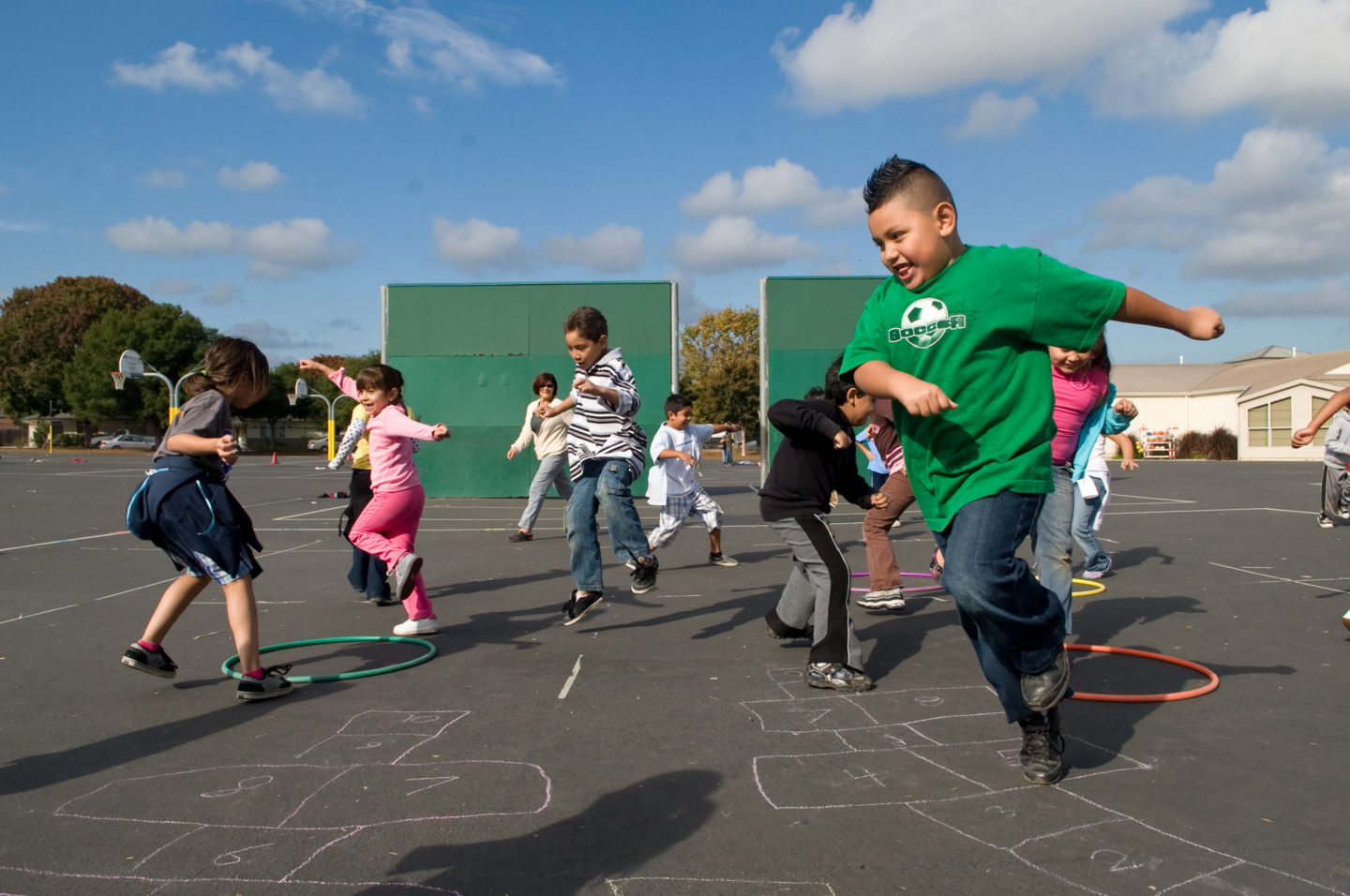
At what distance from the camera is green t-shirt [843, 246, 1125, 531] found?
11.1 ft

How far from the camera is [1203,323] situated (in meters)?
3.38

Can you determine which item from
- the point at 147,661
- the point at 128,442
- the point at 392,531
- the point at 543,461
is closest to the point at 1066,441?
the point at 392,531

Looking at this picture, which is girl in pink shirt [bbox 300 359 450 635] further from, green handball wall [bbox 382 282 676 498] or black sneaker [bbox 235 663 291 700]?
green handball wall [bbox 382 282 676 498]

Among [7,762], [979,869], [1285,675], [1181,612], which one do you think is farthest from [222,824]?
[1181,612]

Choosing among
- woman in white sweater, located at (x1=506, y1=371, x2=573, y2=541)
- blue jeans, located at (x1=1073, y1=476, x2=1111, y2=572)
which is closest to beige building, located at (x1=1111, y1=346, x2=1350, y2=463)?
woman in white sweater, located at (x1=506, y1=371, x2=573, y2=541)

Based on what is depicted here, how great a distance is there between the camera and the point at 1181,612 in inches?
273

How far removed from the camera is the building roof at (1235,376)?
158 feet

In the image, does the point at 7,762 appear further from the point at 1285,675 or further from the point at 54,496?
the point at 54,496

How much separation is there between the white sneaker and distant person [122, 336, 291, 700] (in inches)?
52.4

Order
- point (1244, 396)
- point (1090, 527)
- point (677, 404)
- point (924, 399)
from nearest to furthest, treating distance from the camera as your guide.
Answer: point (924, 399) → point (1090, 527) → point (677, 404) → point (1244, 396)

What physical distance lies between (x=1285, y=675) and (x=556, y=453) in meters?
8.65

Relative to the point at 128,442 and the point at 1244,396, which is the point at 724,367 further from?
the point at 128,442

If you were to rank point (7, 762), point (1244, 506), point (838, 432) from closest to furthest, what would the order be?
point (7, 762), point (838, 432), point (1244, 506)

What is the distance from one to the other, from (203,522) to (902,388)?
11.5ft
